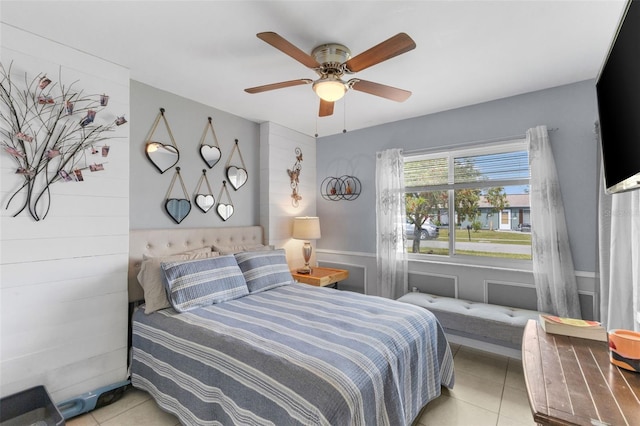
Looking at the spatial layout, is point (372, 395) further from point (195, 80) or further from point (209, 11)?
point (195, 80)

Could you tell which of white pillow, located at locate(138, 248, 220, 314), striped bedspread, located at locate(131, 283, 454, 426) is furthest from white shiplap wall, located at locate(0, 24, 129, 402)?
striped bedspread, located at locate(131, 283, 454, 426)

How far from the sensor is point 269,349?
5.07 ft

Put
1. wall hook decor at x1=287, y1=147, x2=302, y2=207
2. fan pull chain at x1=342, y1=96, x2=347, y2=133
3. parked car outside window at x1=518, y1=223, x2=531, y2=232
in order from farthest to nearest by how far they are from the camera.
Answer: wall hook decor at x1=287, y1=147, x2=302, y2=207
fan pull chain at x1=342, y1=96, x2=347, y2=133
parked car outside window at x1=518, y1=223, x2=531, y2=232

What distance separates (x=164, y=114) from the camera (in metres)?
2.73

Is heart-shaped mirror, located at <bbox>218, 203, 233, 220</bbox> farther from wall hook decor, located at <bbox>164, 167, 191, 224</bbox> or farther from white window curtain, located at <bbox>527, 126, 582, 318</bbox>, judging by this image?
white window curtain, located at <bbox>527, 126, 582, 318</bbox>

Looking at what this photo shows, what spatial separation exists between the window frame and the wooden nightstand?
88 centimetres

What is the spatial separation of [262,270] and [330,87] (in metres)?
1.71

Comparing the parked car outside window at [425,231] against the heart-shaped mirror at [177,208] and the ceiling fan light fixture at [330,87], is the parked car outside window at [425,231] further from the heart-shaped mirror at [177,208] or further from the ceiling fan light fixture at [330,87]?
the heart-shaped mirror at [177,208]

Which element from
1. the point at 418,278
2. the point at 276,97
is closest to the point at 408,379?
the point at 418,278

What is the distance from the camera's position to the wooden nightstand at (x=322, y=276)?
338 cm

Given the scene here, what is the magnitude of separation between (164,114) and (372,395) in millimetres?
2833

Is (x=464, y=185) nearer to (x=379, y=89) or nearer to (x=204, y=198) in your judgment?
(x=379, y=89)

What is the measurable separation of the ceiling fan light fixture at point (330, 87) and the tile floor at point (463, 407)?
225 cm

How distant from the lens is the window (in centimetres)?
295
